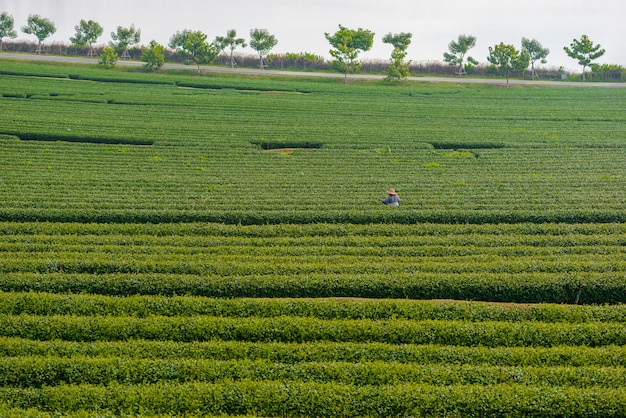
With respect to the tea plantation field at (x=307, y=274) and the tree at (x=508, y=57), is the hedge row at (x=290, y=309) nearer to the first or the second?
the tea plantation field at (x=307, y=274)

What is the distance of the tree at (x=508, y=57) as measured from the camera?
71312 mm

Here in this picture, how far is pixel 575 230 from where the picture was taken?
22391mm

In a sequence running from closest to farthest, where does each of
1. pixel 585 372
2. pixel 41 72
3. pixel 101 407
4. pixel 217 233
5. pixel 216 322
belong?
pixel 101 407 → pixel 585 372 → pixel 216 322 → pixel 217 233 → pixel 41 72

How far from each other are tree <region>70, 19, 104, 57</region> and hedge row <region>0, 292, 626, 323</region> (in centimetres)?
6952

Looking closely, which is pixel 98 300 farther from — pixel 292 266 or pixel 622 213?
pixel 622 213

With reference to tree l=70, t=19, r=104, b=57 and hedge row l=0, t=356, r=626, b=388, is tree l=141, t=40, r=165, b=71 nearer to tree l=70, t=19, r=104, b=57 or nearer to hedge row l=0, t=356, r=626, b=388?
tree l=70, t=19, r=104, b=57

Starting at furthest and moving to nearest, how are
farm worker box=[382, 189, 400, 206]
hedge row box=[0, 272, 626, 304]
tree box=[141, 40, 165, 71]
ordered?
tree box=[141, 40, 165, 71]
farm worker box=[382, 189, 400, 206]
hedge row box=[0, 272, 626, 304]

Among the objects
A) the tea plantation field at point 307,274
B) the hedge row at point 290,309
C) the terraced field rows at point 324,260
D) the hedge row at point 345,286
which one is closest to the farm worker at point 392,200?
the tea plantation field at point 307,274

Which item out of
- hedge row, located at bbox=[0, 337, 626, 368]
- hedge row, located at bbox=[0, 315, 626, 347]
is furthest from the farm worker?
hedge row, located at bbox=[0, 337, 626, 368]

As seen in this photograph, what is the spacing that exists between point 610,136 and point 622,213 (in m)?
19.5

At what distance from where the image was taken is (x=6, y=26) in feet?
250

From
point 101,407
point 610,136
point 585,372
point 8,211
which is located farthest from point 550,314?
point 610,136

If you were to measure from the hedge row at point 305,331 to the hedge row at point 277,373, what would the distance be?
130 cm

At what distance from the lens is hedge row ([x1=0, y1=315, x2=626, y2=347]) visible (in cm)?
1482
